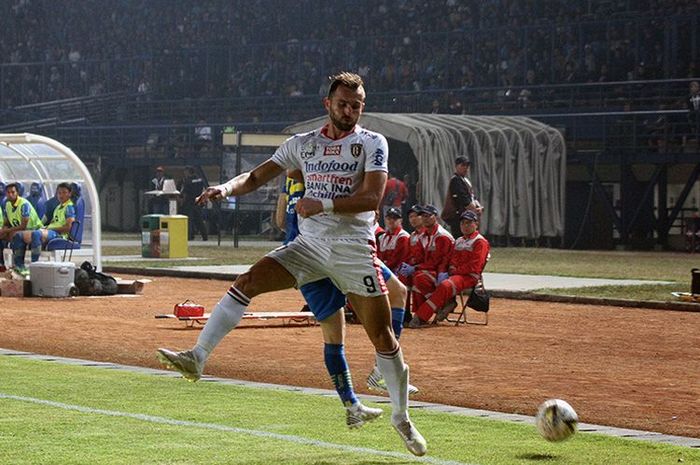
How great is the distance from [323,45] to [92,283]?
26304 millimetres

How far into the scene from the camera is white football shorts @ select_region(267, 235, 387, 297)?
8148 millimetres

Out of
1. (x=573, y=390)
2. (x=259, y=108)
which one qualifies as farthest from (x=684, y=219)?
(x=573, y=390)

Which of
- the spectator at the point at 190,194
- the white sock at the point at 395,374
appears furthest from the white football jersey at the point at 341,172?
the spectator at the point at 190,194

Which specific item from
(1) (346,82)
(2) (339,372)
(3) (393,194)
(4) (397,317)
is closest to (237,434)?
(2) (339,372)

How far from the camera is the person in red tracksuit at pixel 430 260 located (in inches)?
671

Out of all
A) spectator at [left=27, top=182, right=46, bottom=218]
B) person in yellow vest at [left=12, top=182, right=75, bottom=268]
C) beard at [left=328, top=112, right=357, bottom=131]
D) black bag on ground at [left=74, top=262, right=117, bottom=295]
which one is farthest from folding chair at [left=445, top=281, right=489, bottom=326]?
spectator at [left=27, top=182, right=46, bottom=218]

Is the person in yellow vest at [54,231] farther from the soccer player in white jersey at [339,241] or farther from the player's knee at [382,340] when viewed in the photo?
the player's knee at [382,340]

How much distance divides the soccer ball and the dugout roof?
1032 inches

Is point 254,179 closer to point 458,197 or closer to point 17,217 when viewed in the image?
point 458,197

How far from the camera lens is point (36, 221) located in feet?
→ 81.8

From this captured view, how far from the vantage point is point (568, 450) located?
8.20m

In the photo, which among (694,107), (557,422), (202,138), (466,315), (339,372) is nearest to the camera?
(557,422)

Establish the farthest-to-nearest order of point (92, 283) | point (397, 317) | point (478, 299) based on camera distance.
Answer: point (92, 283) → point (478, 299) → point (397, 317)

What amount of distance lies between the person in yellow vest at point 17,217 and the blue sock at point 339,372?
1652 centimetres
